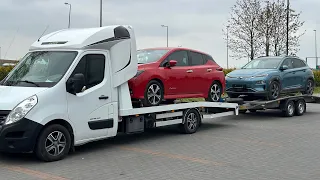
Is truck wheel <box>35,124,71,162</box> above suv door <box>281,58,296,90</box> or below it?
below

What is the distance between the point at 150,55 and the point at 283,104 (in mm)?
6542

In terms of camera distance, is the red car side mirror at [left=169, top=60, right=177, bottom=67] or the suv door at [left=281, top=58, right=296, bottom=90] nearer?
the red car side mirror at [left=169, top=60, right=177, bottom=67]

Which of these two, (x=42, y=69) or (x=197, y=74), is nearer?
(x=42, y=69)

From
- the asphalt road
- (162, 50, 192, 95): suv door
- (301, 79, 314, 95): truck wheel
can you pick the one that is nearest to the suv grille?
the asphalt road

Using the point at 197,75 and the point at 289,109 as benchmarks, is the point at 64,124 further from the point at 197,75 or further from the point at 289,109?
the point at 289,109

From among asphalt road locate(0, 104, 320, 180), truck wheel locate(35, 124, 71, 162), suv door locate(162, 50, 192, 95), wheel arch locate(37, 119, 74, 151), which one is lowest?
asphalt road locate(0, 104, 320, 180)

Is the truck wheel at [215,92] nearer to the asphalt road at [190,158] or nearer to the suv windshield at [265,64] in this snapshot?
the asphalt road at [190,158]

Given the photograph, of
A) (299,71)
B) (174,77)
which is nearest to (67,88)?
(174,77)

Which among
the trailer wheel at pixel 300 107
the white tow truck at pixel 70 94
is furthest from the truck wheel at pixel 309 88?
the white tow truck at pixel 70 94

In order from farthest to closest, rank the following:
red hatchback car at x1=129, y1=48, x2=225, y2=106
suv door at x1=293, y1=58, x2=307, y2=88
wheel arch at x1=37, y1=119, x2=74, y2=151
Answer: suv door at x1=293, y1=58, x2=307, y2=88
red hatchback car at x1=129, y1=48, x2=225, y2=106
wheel arch at x1=37, y1=119, x2=74, y2=151

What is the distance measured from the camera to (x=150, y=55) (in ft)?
34.4

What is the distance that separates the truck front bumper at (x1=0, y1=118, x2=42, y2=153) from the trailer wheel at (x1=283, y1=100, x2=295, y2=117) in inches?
394

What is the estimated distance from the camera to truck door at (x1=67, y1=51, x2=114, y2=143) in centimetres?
810

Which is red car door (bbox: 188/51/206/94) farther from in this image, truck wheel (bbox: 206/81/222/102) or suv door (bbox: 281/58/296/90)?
suv door (bbox: 281/58/296/90)
